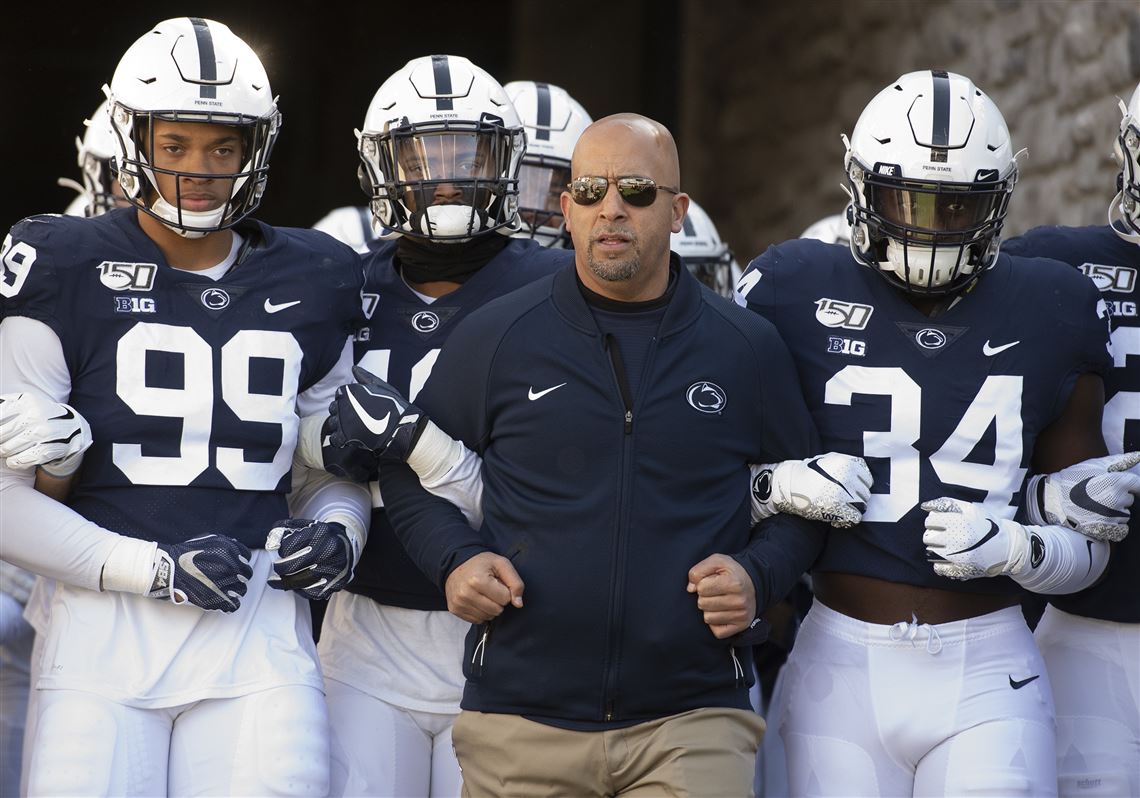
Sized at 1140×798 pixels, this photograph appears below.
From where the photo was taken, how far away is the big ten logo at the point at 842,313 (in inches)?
153

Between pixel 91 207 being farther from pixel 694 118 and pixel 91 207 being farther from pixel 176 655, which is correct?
pixel 694 118

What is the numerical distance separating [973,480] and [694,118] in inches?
229

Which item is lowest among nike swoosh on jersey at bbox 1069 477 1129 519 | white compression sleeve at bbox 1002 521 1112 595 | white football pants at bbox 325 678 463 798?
white football pants at bbox 325 678 463 798

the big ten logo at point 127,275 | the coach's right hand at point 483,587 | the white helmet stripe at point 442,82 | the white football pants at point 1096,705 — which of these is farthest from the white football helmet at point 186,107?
the white football pants at point 1096,705

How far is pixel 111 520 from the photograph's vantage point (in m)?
3.63

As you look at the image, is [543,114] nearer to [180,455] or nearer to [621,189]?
[621,189]

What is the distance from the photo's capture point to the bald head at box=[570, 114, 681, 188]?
11.8 ft

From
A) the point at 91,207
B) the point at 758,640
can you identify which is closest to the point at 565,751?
the point at 758,640

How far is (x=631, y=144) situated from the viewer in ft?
11.8

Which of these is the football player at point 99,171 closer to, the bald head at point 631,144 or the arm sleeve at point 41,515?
the arm sleeve at point 41,515

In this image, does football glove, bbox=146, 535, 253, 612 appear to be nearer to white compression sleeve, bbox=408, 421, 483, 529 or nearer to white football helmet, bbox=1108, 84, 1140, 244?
white compression sleeve, bbox=408, 421, 483, 529

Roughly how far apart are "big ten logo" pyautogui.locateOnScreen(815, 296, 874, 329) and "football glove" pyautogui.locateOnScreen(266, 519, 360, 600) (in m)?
1.23

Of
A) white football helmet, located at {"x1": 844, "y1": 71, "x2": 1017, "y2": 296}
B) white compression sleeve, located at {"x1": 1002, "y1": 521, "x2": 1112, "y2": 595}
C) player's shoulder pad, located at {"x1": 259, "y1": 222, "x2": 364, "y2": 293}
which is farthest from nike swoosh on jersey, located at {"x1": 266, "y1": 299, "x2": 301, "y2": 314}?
white compression sleeve, located at {"x1": 1002, "y1": 521, "x2": 1112, "y2": 595}

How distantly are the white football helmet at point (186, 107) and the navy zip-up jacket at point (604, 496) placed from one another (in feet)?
2.03
